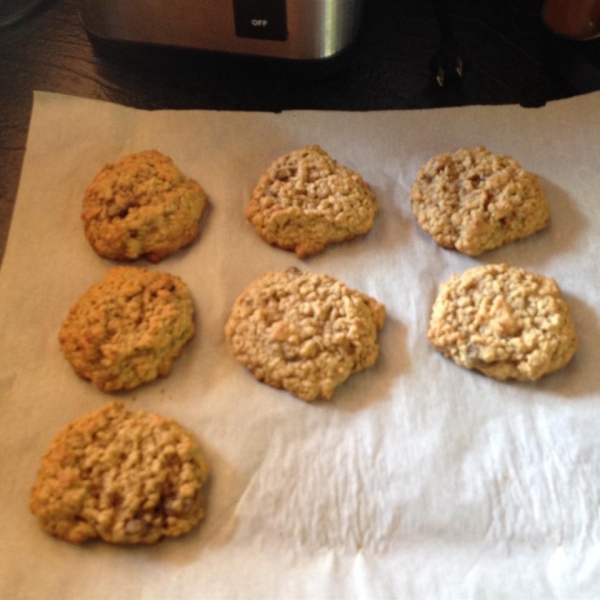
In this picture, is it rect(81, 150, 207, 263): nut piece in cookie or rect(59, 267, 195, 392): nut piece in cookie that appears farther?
rect(81, 150, 207, 263): nut piece in cookie

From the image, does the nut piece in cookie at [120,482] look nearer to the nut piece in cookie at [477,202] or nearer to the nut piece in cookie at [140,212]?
the nut piece in cookie at [140,212]

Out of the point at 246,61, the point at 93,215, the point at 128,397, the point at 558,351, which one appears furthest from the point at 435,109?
the point at 128,397

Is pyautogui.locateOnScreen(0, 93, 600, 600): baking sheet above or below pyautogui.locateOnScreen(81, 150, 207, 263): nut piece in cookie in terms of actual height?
below

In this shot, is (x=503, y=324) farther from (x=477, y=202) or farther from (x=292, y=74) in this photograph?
(x=292, y=74)

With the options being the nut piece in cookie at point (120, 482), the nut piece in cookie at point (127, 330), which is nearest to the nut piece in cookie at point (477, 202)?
the nut piece in cookie at point (127, 330)

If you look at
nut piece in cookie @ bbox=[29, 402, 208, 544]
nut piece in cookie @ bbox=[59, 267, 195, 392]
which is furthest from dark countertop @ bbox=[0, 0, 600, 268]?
nut piece in cookie @ bbox=[29, 402, 208, 544]

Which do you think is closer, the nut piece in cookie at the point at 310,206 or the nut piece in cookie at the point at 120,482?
the nut piece in cookie at the point at 120,482

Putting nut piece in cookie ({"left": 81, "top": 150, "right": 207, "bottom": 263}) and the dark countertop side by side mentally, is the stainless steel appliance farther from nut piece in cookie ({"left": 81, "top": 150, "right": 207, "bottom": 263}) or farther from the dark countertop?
nut piece in cookie ({"left": 81, "top": 150, "right": 207, "bottom": 263})
